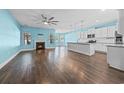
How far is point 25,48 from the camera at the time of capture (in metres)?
9.87

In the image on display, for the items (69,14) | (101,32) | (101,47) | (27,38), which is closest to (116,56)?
(69,14)

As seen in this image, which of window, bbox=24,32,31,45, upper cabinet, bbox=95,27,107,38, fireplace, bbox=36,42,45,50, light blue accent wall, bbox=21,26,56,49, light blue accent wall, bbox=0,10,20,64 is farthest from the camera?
fireplace, bbox=36,42,45,50

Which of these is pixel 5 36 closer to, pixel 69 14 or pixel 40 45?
pixel 69 14

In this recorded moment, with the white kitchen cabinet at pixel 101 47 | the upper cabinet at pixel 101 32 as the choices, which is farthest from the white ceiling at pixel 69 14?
the white kitchen cabinet at pixel 101 47

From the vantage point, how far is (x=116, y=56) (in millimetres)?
3650

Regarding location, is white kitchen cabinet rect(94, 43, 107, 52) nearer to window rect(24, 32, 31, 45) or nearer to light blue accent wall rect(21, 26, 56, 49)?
light blue accent wall rect(21, 26, 56, 49)

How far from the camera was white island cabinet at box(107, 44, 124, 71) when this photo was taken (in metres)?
3.45

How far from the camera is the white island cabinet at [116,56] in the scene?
345 centimetres

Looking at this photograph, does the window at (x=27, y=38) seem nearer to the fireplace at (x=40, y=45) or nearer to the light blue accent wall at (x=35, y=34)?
the light blue accent wall at (x=35, y=34)

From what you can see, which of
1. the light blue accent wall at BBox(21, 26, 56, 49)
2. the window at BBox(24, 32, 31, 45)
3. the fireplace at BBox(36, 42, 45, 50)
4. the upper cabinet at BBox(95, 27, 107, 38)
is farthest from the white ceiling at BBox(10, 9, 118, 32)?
the fireplace at BBox(36, 42, 45, 50)

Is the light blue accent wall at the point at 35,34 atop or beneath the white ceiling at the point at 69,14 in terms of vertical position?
beneath
